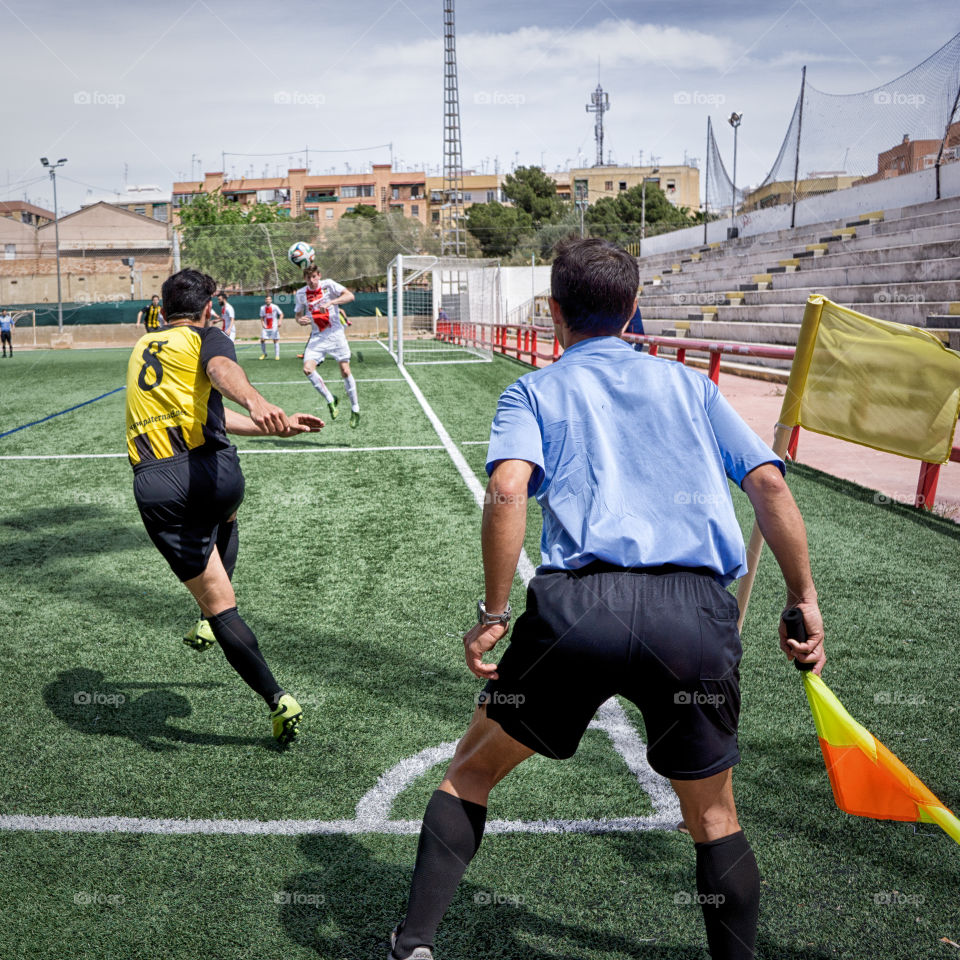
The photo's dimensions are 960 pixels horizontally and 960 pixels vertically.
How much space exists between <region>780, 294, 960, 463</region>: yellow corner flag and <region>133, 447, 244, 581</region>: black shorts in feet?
9.35

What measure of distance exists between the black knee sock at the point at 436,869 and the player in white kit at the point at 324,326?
966 cm

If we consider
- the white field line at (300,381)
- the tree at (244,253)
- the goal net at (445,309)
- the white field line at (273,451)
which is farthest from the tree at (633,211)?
the white field line at (273,451)

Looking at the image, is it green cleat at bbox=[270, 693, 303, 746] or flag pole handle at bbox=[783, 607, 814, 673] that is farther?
green cleat at bbox=[270, 693, 303, 746]

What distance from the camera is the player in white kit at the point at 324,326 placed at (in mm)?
11789

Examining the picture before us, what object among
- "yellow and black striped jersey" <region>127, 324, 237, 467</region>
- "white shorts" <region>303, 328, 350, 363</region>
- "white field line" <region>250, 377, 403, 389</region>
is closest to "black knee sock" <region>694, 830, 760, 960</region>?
"yellow and black striped jersey" <region>127, 324, 237, 467</region>

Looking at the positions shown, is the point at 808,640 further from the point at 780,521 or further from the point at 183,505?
the point at 183,505

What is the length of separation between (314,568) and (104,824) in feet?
9.88

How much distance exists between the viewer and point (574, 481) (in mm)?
1917

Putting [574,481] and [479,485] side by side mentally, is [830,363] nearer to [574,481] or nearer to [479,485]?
[574,481]

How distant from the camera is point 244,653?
11.2 feet

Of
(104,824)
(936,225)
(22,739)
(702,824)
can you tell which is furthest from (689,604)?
(936,225)

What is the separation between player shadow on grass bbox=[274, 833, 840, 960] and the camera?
2375 mm

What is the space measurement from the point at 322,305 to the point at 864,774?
1098cm

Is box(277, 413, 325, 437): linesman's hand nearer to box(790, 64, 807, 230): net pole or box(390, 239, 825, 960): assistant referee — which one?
box(390, 239, 825, 960): assistant referee
